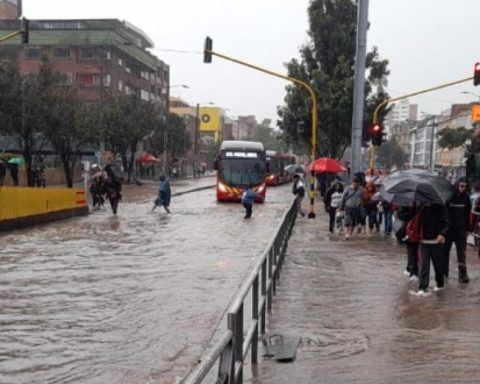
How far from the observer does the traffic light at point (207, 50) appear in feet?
81.6

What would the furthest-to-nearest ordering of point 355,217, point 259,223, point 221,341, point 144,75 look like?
point 144,75 < point 259,223 < point 355,217 < point 221,341

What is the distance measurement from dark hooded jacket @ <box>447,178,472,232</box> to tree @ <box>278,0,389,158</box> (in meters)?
27.9

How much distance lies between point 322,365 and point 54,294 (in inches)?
199

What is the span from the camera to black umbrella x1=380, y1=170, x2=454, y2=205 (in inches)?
392

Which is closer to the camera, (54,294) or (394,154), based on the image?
(54,294)

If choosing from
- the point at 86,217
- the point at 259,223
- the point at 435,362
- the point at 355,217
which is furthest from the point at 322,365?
the point at 86,217

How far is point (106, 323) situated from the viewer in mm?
8523

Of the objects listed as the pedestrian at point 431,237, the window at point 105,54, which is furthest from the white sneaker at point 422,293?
the window at point 105,54

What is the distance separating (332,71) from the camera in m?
40.8

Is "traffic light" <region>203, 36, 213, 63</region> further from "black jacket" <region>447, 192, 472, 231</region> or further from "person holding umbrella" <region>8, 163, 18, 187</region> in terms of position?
"person holding umbrella" <region>8, 163, 18, 187</region>

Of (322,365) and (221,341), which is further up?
(221,341)

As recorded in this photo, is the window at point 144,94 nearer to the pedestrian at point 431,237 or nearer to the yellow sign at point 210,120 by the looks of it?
the yellow sign at point 210,120

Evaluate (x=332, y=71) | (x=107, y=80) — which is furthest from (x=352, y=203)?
(x=107, y=80)

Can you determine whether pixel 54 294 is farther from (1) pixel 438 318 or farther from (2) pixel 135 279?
(1) pixel 438 318
